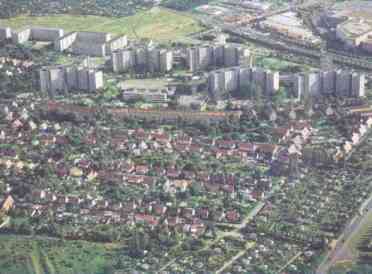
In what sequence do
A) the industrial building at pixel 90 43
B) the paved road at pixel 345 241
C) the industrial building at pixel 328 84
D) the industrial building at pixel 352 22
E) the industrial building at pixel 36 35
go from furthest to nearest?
1. the industrial building at pixel 36 35
2. the industrial building at pixel 352 22
3. the industrial building at pixel 90 43
4. the industrial building at pixel 328 84
5. the paved road at pixel 345 241

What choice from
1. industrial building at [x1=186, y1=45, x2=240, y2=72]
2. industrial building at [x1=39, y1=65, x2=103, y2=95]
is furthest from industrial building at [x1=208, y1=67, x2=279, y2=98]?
industrial building at [x1=39, y1=65, x2=103, y2=95]

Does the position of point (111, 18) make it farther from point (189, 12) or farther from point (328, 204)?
point (328, 204)

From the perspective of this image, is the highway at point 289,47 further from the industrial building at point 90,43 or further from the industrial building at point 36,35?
the industrial building at point 36,35

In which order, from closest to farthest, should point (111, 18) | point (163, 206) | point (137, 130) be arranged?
point (163, 206) → point (137, 130) → point (111, 18)

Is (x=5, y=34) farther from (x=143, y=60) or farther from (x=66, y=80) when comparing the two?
(x=66, y=80)

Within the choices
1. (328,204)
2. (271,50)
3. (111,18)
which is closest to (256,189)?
(328,204)

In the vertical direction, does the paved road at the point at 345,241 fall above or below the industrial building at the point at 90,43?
below

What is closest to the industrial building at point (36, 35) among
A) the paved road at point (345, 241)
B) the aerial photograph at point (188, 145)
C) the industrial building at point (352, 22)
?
the aerial photograph at point (188, 145)
